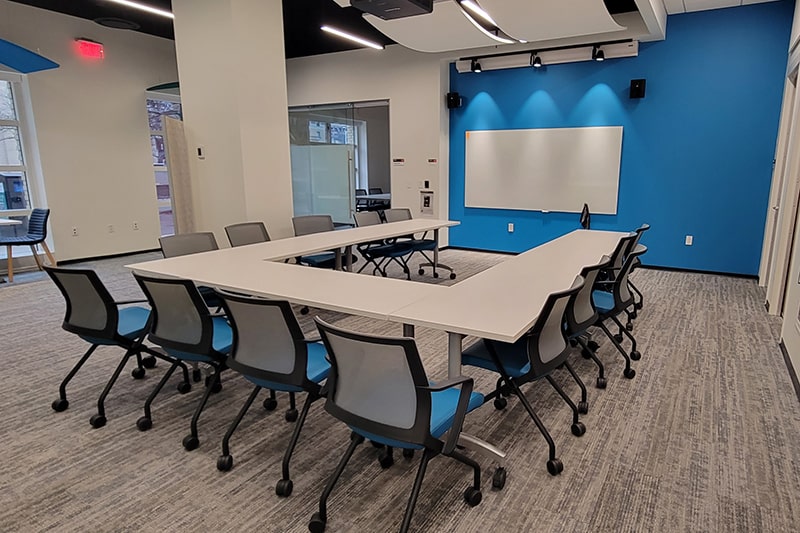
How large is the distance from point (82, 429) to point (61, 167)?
5600mm

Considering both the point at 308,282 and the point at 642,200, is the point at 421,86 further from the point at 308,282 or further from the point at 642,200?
the point at 308,282

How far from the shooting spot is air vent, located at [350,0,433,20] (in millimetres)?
3246

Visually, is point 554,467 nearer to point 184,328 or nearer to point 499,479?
point 499,479

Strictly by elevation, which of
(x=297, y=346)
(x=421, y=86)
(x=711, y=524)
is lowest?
(x=711, y=524)

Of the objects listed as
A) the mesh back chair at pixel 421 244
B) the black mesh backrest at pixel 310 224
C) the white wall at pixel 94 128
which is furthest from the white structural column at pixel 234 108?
the white wall at pixel 94 128

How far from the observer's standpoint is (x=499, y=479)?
213 centimetres

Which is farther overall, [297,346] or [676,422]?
[676,422]

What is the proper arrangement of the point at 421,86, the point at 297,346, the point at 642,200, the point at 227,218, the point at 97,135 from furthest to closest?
the point at 421,86, the point at 97,135, the point at 642,200, the point at 227,218, the point at 297,346

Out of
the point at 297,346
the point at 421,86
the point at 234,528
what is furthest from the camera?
the point at 421,86

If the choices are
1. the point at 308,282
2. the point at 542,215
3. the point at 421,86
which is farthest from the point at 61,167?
the point at 542,215

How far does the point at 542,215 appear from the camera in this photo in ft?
23.9

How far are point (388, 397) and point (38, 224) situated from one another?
21.1 feet

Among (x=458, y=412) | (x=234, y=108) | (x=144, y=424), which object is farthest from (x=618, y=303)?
(x=234, y=108)

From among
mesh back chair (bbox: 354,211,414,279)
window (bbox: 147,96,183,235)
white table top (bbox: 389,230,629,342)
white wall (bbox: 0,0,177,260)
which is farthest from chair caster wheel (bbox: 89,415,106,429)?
window (bbox: 147,96,183,235)
